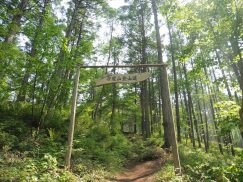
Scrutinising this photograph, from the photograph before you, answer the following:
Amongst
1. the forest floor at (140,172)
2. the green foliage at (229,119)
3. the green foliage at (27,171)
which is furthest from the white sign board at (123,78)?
the forest floor at (140,172)

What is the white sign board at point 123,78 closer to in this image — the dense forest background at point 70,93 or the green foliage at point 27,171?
the dense forest background at point 70,93

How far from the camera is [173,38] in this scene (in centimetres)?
1883

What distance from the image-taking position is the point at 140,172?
9.58m

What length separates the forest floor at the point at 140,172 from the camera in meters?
8.11

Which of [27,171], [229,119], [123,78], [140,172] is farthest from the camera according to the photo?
[140,172]

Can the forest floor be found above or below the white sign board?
below

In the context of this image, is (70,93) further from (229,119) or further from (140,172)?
(229,119)

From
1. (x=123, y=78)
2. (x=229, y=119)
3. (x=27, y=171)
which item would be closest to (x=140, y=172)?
(x=229, y=119)

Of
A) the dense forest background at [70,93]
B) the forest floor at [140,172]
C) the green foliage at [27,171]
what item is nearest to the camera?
the green foliage at [27,171]

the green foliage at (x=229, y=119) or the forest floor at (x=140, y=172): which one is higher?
the green foliage at (x=229, y=119)

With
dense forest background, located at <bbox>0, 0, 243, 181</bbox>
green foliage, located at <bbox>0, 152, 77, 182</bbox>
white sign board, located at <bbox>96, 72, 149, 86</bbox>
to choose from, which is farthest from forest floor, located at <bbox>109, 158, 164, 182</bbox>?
white sign board, located at <bbox>96, 72, 149, 86</bbox>

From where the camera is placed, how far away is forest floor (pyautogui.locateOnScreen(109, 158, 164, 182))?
26.6 feet

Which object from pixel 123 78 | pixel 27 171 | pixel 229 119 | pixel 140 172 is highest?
pixel 123 78

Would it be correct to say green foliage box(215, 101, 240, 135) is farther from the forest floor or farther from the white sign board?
the white sign board
